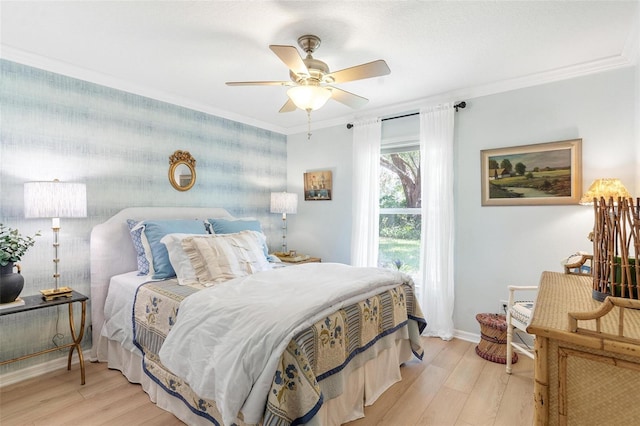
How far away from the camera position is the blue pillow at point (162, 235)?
2586mm

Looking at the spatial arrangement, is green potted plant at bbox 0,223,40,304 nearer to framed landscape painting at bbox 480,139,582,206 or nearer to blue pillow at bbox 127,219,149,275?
blue pillow at bbox 127,219,149,275

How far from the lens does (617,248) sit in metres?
0.89

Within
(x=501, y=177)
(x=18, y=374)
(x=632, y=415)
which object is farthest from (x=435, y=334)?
(x=18, y=374)

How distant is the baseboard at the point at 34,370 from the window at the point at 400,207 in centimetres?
325

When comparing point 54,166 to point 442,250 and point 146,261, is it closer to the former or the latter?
point 146,261

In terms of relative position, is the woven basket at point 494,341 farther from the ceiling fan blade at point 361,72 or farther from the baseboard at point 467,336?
the ceiling fan blade at point 361,72

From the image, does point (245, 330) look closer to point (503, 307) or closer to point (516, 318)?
point (516, 318)

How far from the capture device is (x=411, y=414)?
6.69 feet

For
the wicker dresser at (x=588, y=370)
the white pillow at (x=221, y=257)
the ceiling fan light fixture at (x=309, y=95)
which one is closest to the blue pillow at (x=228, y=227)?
the white pillow at (x=221, y=257)

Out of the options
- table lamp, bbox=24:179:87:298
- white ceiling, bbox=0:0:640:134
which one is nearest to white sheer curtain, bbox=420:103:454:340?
white ceiling, bbox=0:0:640:134

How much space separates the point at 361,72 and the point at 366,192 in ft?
6.35

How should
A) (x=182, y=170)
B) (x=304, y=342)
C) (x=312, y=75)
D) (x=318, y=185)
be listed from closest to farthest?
(x=304, y=342) < (x=312, y=75) < (x=182, y=170) < (x=318, y=185)

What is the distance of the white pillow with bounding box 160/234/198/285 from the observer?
7.94 feet

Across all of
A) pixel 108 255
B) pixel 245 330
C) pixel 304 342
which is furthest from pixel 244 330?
pixel 108 255
